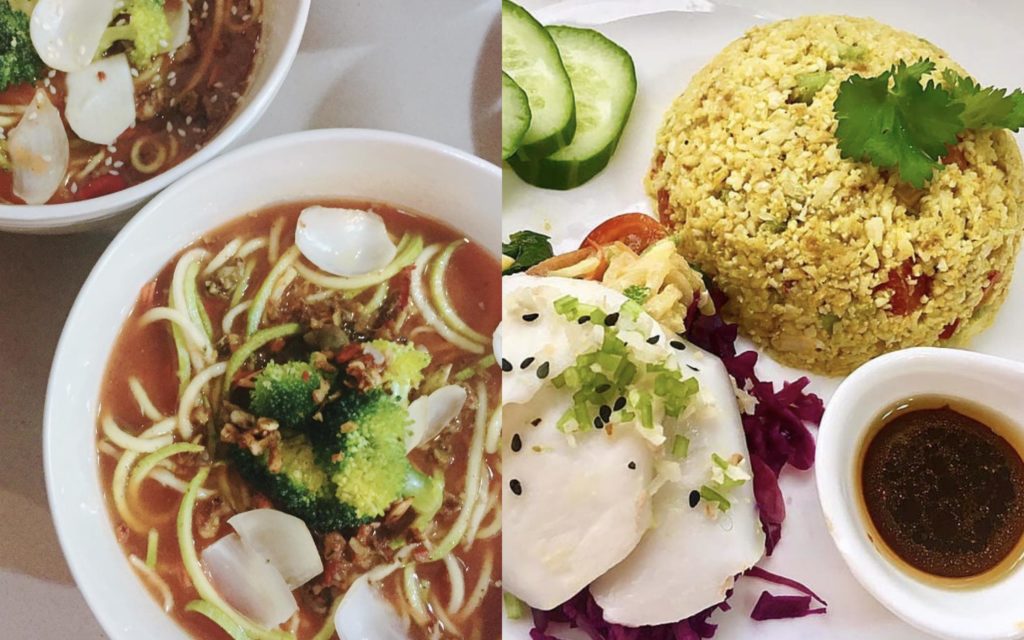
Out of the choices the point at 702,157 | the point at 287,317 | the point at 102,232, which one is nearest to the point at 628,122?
the point at 702,157

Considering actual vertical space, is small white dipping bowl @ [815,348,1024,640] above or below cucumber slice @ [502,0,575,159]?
below

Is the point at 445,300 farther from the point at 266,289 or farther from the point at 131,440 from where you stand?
the point at 131,440

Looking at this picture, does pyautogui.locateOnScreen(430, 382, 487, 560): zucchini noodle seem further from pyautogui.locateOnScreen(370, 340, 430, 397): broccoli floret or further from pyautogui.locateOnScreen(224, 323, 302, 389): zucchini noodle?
pyautogui.locateOnScreen(224, 323, 302, 389): zucchini noodle

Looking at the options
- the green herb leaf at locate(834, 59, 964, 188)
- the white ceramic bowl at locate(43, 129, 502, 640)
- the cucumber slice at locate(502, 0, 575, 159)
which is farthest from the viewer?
the cucumber slice at locate(502, 0, 575, 159)

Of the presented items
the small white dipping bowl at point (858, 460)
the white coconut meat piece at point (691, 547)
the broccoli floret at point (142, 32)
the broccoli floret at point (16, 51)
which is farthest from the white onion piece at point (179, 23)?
the small white dipping bowl at point (858, 460)

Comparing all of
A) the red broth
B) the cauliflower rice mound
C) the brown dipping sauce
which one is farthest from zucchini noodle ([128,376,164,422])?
the brown dipping sauce

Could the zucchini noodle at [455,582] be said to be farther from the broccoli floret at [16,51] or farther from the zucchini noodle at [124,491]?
the broccoli floret at [16,51]

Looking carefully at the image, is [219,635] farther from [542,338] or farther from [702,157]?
[702,157]
